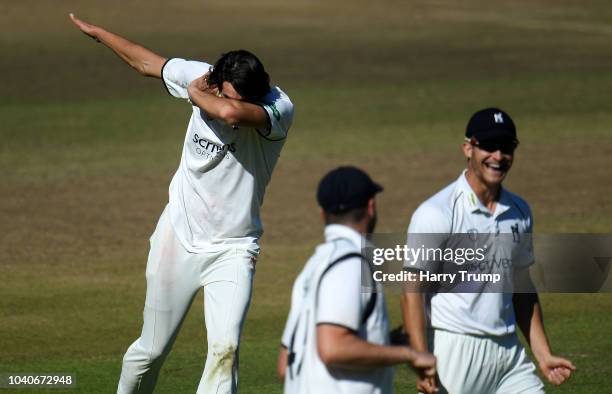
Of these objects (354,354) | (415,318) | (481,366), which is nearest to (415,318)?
(415,318)

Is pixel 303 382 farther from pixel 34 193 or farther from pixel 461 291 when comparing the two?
pixel 34 193

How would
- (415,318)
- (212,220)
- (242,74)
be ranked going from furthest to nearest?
(212,220) → (242,74) → (415,318)

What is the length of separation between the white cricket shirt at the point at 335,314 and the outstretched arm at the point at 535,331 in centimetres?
146

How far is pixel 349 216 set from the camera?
5535 millimetres

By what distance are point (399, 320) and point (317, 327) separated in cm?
688

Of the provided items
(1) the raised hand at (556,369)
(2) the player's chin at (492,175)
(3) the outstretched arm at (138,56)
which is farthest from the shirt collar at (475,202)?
(3) the outstretched arm at (138,56)

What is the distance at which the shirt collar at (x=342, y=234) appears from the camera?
5.51 m

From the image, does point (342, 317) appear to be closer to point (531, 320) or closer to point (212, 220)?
point (531, 320)

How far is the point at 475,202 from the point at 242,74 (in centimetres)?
195

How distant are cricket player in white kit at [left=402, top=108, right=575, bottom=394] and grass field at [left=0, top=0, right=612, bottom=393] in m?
2.97

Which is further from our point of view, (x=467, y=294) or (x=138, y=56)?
(x=138, y=56)

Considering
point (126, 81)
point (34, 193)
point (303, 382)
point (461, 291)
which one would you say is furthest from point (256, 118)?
point (126, 81)

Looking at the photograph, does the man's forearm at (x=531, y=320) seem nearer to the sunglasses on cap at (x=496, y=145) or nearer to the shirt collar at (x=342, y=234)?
the sunglasses on cap at (x=496, y=145)

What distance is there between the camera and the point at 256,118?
768 centimetres
